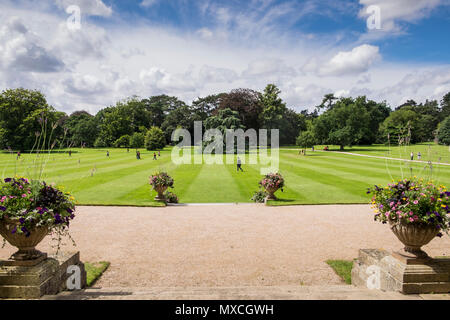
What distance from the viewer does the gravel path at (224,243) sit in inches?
255

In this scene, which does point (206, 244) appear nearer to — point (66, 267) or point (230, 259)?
point (230, 259)

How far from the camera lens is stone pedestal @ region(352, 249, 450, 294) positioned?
14.9 ft

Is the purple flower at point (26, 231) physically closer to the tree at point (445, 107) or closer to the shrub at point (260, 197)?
the shrub at point (260, 197)

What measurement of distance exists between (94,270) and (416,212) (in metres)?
6.71

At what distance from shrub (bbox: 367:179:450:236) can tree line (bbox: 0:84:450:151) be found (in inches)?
1672

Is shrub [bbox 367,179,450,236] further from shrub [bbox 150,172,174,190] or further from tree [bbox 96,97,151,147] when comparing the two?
tree [bbox 96,97,151,147]

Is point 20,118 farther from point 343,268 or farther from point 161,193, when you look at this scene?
point 343,268

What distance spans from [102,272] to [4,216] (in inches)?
116

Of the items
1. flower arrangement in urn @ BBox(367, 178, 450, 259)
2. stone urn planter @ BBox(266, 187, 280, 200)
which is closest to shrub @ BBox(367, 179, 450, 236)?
flower arrangement in urn @ BBox(367, 178, 450, 259)

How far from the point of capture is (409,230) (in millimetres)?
4703

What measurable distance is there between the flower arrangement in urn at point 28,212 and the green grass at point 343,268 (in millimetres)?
5820

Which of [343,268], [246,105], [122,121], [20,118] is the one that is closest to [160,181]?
[343,268]

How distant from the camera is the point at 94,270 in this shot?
662 centimetres
